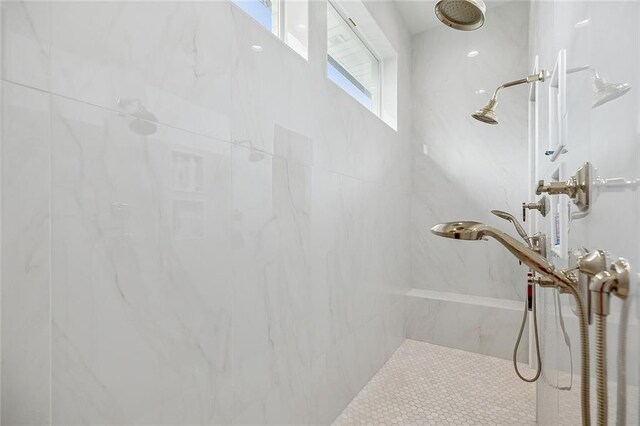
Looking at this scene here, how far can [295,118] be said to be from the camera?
1.40 m

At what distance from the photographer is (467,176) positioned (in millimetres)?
2854

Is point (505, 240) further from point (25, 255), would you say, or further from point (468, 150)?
point (468, 150)

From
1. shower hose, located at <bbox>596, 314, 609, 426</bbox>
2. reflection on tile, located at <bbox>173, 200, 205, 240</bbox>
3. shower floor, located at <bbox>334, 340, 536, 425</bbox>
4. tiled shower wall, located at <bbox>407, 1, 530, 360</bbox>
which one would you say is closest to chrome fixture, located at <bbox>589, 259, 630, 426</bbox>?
shower hose, located at <bbox>596, 314, 609, 426</bbox>

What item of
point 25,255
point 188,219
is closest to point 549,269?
point 188,219

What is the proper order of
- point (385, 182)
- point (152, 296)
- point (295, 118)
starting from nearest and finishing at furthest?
point (152, 296)
point (295, 118)
point (385, 182)

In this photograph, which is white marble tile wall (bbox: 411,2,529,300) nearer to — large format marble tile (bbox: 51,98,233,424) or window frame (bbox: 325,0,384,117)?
window frame (bbox: 325,0,384,117)

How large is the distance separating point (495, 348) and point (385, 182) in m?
1.54

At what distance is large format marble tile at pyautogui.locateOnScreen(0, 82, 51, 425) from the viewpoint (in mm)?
585

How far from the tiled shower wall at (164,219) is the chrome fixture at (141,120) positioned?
1 centimetres

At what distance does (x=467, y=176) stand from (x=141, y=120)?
2683 mm

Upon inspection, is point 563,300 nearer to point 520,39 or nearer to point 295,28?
point 295,28

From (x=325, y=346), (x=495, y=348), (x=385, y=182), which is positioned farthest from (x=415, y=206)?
(x=325, y=346)

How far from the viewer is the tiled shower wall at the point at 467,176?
2.64 metres

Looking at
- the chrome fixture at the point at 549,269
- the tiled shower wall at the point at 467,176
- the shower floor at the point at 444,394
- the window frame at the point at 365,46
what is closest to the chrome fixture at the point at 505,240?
the chrome fixture at the point at 549,269
